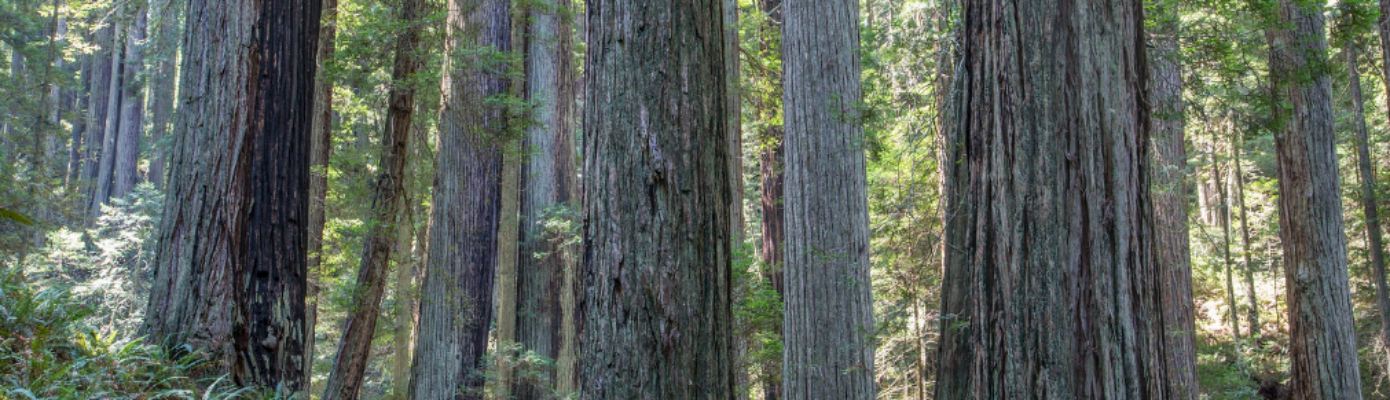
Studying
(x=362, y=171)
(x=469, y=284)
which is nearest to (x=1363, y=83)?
(x=469, y=284)

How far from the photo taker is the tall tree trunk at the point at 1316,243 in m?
9.07

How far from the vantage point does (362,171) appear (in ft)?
30.3

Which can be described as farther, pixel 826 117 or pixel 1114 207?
pixel 826 117

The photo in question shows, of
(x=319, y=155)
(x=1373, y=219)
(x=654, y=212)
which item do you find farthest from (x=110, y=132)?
(x=1373, y=219)

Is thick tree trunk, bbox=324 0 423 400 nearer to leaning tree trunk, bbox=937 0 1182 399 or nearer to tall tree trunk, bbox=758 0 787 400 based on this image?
leaning tree trunk, bbox=937 0 1182 399

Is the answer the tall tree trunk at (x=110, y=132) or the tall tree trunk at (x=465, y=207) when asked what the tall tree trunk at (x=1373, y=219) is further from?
the tall tree trunk at (x=110, y=132)

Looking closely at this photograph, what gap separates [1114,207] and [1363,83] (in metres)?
22.5

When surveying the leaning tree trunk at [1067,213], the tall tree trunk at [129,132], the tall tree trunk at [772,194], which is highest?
the tall tree trunk at [129,132]

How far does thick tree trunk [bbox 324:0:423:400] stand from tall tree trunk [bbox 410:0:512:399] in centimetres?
57

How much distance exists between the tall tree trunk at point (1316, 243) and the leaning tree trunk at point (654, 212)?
8.80 meters

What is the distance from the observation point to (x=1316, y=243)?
9148mm

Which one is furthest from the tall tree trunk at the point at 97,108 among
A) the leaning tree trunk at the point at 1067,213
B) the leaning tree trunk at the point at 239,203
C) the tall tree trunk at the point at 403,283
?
the leaning tree trunk at the point at 1067,213

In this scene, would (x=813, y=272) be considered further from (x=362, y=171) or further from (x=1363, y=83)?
(x=1363, y=83)

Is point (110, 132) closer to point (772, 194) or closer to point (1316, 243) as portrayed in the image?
point (772, 194)
